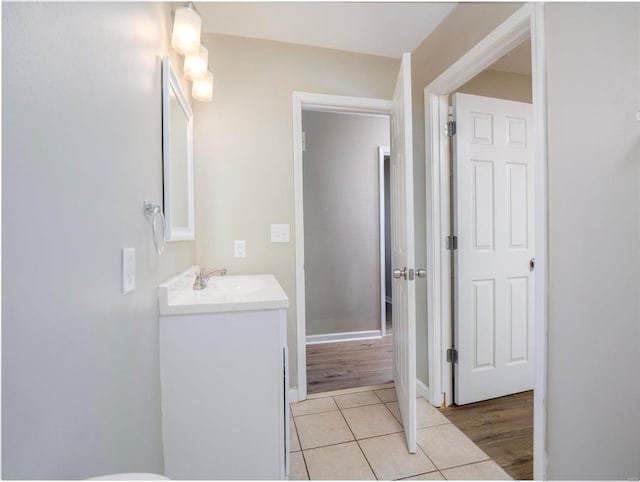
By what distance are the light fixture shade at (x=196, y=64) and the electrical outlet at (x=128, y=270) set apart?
3.49ft

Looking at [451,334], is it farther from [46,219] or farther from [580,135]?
[46,219]

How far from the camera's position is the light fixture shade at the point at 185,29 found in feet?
4.25

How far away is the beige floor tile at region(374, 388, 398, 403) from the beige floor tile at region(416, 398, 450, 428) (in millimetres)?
176

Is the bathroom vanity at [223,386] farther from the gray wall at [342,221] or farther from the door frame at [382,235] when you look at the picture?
the door frame at [382,235]

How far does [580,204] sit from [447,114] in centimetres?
111

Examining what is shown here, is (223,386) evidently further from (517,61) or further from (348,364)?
(517,61)

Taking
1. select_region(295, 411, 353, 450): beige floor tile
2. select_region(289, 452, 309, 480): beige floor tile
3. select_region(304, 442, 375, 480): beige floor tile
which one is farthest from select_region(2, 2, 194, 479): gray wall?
select_region(295, 411, 353, 450): beige floor tile

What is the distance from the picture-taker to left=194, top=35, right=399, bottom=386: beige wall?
1928mm

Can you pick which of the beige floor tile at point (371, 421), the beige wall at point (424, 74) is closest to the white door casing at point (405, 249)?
the beige floor tile at point (371, 421)

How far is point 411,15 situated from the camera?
5.83ft

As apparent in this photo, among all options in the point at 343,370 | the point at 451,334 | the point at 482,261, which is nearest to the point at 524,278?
the point at 482,261

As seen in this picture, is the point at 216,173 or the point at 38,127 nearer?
the point at 38,127

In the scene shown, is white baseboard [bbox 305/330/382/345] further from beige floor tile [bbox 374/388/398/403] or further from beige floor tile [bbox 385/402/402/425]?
beige floor tile [bbox 385/402/402/425]

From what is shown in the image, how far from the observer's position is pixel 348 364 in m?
2.64
